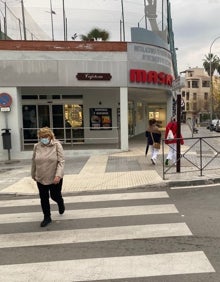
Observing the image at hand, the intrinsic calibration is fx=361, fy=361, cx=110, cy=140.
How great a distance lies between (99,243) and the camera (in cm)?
512

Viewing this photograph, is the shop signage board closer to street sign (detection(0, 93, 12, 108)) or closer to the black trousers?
street sign (detection(0, 93, 12, 108))

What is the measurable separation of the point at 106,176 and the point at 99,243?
18.0 ft

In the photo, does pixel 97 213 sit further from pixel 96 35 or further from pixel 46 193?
pixel 96 35

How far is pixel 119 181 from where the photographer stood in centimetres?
975

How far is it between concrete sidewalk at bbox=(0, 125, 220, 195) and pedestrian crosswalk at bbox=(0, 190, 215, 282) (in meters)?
1.56

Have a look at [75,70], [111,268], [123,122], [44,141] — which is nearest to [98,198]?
[44,141]

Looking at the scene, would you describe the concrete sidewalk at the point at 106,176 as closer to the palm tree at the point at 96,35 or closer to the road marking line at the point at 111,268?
the road marking line at the point at 111,268

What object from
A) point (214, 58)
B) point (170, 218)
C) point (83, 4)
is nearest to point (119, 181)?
point (170, 218)

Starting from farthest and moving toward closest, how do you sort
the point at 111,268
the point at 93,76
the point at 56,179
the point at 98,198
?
the point at 93,76 → the point at 98,198 → the point at 56,179 → the point at 111,268

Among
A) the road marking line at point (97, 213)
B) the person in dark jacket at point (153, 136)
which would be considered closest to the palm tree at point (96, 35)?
the person in dark jacket at point (153, 136)

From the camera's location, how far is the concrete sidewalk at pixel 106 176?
9203 mm

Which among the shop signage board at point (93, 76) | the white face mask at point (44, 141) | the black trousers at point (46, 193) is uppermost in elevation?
the shop signage board at point (93, 76)

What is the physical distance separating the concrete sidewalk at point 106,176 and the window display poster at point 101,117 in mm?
5219

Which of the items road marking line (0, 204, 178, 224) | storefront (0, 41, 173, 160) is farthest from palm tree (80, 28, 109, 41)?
road marking line (0, 204, 178, 224)
